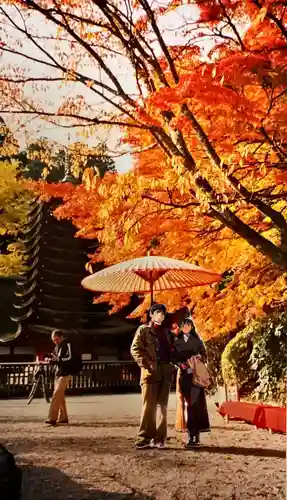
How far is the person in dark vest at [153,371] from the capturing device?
8.30 m

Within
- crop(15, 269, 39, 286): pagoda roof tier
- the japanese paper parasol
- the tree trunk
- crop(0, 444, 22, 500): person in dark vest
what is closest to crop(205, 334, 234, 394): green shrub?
the japanese paper parasol

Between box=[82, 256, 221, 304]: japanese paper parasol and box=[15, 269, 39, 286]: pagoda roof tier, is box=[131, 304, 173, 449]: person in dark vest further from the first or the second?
box=[15, 269, 39, 286]: pagoda roof tier

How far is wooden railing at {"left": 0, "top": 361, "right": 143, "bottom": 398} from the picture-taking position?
22797 millimetres

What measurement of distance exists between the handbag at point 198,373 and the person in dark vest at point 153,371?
33 centimetres

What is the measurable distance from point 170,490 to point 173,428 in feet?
18.1

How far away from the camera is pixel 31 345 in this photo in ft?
94.0

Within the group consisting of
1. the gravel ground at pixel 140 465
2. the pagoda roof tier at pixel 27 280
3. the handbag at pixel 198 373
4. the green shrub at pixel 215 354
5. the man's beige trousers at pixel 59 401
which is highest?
the pagoda roof tier at pixel 27 280

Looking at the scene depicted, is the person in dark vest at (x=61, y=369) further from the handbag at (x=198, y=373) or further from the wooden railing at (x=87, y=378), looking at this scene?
the wooden railing at (x=87, y=378)

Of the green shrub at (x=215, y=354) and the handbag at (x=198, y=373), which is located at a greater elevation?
the green shrub at (x=215, y=354)

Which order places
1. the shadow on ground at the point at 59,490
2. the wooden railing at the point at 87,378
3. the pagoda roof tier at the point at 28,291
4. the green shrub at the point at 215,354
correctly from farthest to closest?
the pagoda roof tier at the point at 28,291 < the wooden railing at the point at 87,378 < the green shrub at the point at 215,354 < the shadow on ground at the point at 59,490

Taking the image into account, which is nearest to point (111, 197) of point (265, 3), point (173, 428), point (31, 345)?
point (265, 3)

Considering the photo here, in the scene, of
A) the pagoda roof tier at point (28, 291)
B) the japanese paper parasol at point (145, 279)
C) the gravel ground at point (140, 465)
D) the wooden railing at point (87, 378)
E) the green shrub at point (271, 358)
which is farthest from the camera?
the pagoda roof tier at point (28, 291)

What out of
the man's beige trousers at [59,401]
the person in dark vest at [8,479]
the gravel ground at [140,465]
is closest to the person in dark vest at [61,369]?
the man's beige trousers at [59,401]

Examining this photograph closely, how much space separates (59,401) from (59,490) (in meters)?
6.25
